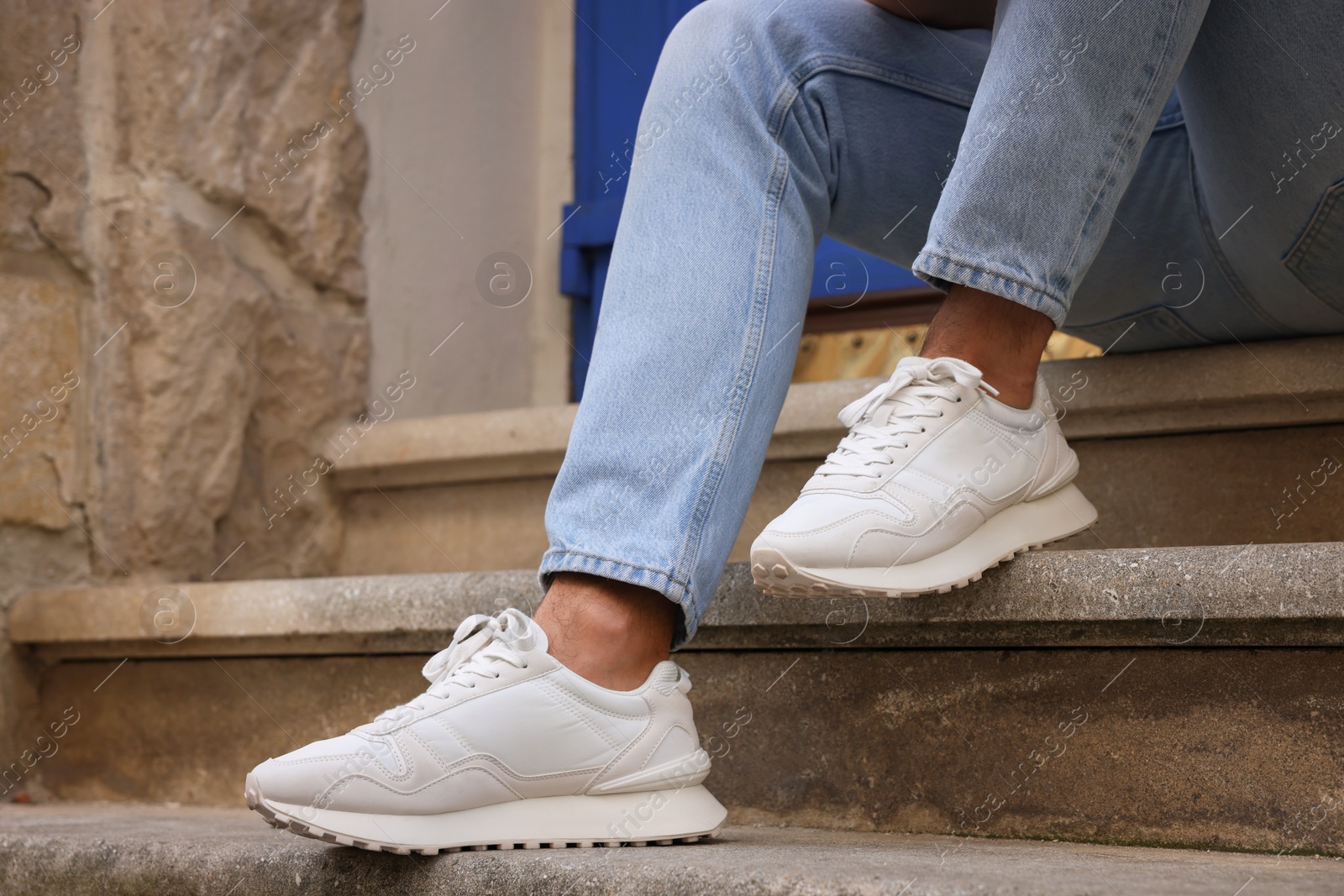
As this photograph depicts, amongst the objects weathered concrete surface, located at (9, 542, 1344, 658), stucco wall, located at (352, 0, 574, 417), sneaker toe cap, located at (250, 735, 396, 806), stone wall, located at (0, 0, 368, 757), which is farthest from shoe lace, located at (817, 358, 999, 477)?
stucco wall, located at (352, 0, 574, 417)

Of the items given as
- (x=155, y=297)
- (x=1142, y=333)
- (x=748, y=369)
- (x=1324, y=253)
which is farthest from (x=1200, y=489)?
(x=155, y=297)

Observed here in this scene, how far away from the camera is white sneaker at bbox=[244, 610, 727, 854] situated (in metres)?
0.65

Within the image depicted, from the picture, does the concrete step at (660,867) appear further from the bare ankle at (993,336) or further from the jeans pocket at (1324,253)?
the jeans pocket at (1324,253)

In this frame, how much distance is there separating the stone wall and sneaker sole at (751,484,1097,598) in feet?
2.83

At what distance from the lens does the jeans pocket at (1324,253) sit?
0.78 m

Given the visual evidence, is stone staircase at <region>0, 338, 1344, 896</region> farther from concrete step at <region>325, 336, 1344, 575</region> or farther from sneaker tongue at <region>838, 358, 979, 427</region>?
sneaker tongue at <region>838, 358, 979, 427</region>

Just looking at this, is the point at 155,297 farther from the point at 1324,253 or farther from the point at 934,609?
the point at 1324,253

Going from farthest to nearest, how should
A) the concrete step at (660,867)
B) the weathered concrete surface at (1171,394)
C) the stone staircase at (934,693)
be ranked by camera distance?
1. the weathered concrete surface at (1171,394)
2. the stone staircase at (934,693)
3. the concrete step at (660,867)

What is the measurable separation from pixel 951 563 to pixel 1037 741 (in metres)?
0.15

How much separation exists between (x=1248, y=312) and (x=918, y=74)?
0.32 metres

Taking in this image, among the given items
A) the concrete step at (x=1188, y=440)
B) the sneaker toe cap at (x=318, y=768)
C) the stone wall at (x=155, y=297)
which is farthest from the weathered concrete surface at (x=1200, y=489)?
the stone wall at (x=155, y=297)

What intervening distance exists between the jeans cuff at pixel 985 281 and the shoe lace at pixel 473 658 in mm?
329

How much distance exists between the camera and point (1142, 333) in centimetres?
99

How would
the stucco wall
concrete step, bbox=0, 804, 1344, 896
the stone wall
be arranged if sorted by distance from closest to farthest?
concrete step, bbox=0, 804, 1344, 896 → the stone wall → the stucco wall
